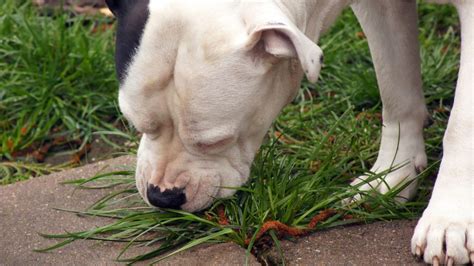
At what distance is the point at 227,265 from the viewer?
2840 millimetres

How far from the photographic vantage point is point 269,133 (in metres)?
3.81

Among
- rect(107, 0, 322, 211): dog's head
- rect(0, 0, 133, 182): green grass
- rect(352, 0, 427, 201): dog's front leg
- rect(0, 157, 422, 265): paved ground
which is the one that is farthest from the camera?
rect(0, 0, 133, 182): green grass

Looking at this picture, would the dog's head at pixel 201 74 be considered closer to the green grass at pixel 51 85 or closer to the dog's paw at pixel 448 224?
the dog's paw at pixel 448 224

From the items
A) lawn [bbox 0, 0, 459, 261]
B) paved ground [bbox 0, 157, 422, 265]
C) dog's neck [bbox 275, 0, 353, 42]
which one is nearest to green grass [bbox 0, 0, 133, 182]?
lawn [bbox 0, 0, 459, 261]

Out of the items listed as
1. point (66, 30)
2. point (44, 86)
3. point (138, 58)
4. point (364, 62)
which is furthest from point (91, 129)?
→ point (138, 58)

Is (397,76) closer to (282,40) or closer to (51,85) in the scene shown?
(282,40)

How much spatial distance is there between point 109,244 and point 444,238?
98cm

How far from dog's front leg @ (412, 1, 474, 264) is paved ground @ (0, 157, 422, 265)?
0.39 ft

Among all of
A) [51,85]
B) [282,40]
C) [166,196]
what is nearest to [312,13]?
[282,40]

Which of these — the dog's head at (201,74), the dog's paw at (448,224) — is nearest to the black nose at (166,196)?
the dog's head at (201,74)

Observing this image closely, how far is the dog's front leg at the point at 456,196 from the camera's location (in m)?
2.67

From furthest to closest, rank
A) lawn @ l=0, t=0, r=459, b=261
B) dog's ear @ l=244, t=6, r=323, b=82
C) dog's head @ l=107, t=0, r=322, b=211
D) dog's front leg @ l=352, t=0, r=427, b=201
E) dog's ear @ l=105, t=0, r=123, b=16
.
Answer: dog's front leg @ l=352, t=0, r=427, b=201 → lawn @ l=0, t=0, r=459, b=261 → dog's ear @ l=105, t=0, r=123, b=16 → dog's head @ l=107, t=0, r=322, b=211 → dog's ear @ l=244, t=6, r=323, b=82

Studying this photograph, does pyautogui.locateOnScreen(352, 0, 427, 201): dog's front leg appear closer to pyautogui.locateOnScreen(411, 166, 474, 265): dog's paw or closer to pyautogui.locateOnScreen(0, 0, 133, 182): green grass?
pyautogui.locateOnScreen(411, 166, 474, 265): dog's paw

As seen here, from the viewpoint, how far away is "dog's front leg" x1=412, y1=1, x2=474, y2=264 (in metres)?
2.67
